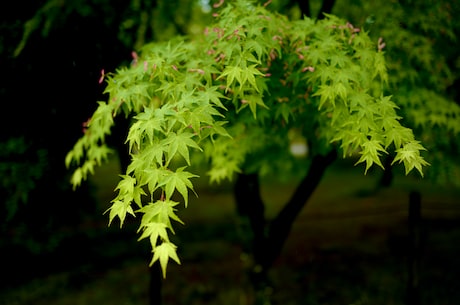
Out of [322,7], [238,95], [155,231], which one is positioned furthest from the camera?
[322,7]

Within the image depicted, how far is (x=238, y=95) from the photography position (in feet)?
8.93

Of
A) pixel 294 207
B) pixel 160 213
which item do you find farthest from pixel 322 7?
pixel 160 213

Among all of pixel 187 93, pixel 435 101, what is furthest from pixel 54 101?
pixel 435 101

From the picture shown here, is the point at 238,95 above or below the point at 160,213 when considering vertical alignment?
above

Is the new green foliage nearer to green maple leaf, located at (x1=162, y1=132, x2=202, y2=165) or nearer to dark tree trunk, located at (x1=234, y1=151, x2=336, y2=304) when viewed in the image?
green maple leaf, located at (x1=162, y1=132, x2=202, y2=165)

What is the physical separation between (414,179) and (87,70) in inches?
625

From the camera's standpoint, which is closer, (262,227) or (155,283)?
(155,283)

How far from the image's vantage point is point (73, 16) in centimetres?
455

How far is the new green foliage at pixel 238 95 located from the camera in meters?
2.00

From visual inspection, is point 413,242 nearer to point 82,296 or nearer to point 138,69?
point 138,69

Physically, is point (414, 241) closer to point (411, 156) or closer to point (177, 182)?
point (411, 156)

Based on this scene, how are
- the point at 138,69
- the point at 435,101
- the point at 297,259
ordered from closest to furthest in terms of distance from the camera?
1. the point at 138,69
2. the point at 435,101
3. the point at 297,259

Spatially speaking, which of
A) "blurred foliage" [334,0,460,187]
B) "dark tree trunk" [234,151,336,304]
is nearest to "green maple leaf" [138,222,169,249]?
"blurred foliage" [334,0,460,187]

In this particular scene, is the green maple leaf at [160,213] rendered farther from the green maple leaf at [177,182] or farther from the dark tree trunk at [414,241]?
the dark tree trunk at [414,241]
